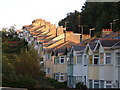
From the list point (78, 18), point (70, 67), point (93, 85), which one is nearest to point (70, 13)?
point (78, 18)

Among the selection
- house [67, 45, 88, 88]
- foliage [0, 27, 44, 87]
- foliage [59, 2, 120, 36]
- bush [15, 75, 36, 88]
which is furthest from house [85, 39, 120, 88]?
foliage [59, 2, 120, 36]

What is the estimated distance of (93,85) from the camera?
36.0m

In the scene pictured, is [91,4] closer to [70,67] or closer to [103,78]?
[70,67]

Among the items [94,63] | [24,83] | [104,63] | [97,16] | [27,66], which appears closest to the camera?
[24,83]

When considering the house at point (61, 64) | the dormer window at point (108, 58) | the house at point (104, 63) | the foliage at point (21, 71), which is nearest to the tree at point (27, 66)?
the foliage at point (21, 71)

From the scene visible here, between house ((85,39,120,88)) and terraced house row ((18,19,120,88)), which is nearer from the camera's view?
Result: house ((85,39,120,88))

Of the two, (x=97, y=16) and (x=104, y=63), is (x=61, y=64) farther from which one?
(x=97, y=16)

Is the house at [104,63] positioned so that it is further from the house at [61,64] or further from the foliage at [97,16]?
the foliage at [97,16]

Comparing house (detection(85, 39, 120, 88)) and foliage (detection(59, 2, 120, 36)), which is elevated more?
foliage (detection(59, 2, 120, 36))

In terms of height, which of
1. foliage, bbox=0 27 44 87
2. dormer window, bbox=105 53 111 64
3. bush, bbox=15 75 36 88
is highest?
dormer window, bbox=105 53 111 64

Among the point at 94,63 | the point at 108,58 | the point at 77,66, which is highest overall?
the point at 108,58

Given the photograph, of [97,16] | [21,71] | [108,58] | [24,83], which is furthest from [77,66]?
[97,16]

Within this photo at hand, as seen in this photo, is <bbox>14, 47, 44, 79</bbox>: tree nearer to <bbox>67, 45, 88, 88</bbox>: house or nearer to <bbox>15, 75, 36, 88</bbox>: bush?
<bbox>15, 75, 36, 88</bbox>: bush

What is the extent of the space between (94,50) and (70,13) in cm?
8545
